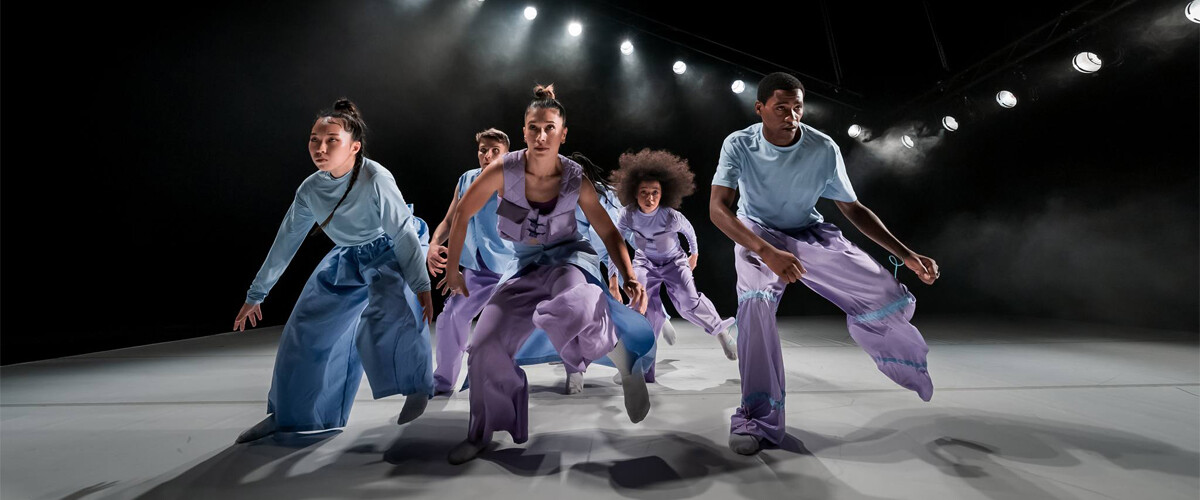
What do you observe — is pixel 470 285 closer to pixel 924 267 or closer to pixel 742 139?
pixel 742 139

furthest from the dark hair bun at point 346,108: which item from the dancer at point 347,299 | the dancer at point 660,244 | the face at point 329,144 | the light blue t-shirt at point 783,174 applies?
the dancer at point 660,244

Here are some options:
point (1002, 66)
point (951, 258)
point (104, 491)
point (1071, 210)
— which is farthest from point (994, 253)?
point (104, 491)

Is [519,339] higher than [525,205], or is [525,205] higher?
[525,205]

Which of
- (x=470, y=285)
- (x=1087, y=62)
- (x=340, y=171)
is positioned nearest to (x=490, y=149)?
(x=470, y=285)

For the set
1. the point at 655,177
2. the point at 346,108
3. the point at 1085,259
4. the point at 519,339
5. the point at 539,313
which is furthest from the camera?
the point at 1085,259

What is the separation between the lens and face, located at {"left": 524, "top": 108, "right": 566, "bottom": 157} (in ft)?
6.59

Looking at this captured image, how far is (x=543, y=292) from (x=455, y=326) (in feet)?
3.90

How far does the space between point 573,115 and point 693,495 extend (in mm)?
6554

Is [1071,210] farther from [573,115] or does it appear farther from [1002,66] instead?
[573,115]

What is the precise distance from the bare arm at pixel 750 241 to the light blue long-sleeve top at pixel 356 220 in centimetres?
114

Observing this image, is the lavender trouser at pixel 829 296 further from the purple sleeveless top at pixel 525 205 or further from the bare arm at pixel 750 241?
the purple sleeveless top at pixel 525 205

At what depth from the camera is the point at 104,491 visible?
5.29 feet

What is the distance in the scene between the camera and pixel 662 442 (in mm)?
2027

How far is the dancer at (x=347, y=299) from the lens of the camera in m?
2.10
